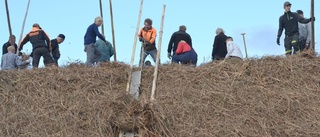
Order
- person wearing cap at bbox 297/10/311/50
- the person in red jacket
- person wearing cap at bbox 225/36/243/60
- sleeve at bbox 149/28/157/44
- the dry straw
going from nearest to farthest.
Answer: the dry straw → person wearing cap at bbox 225/36/243/60 → the person in red jacket → sleeve at bbox 149/28/157/44 → person wearing cap at bbox 297/10/311/50

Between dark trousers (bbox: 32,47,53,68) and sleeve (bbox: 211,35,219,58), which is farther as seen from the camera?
sleeve (bbox: 211,35,219,58)

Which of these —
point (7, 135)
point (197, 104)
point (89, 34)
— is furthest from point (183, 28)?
point (7, 135)

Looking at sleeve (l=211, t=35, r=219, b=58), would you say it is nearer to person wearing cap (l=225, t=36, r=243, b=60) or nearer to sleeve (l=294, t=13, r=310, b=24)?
person wearing cap (l=225, t=36, r=243, b=60)

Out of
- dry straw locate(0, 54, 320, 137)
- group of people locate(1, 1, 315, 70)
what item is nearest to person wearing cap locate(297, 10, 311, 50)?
group of people locate(1, 1, 315, 70)

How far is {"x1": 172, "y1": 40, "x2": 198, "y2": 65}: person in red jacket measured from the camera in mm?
15719

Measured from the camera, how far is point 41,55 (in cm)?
1598

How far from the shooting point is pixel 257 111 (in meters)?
13.2

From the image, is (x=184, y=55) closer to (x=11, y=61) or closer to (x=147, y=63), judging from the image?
(x=147, y=63)

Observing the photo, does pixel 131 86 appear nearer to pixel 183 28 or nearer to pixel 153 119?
pixel 153 119

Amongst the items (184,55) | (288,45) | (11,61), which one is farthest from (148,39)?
(288,45)

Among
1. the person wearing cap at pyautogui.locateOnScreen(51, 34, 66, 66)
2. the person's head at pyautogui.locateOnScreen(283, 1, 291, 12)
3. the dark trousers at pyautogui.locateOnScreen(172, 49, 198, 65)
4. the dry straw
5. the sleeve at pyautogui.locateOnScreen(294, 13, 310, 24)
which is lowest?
the dry straw

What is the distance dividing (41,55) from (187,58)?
3.57 metres

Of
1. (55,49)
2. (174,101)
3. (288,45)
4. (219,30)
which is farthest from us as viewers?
(55,49)

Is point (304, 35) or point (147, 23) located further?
point (304, 35)
